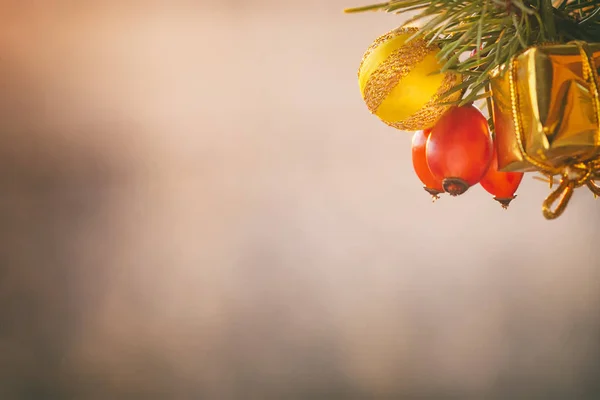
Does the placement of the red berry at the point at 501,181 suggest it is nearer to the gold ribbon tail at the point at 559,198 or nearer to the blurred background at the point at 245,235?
the gold ribbon tail at the point at 559,198

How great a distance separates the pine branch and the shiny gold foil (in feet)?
0.06

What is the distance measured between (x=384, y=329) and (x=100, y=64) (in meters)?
1.09

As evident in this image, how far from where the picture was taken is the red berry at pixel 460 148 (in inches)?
11.8

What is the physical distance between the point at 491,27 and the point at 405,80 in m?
0.05

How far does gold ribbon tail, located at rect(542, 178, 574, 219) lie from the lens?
0.22 m

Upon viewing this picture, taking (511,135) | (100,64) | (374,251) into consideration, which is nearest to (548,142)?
(511,135)

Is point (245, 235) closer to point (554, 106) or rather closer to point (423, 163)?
point (423, 163)

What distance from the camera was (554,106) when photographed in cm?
23

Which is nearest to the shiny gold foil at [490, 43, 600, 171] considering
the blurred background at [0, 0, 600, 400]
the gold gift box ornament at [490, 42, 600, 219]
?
the gold gift box ornament at [490, 42, 600, 219]

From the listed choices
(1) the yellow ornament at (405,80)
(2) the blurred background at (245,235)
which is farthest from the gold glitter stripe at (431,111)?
(2) the blurred background at (245,235)

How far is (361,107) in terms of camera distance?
5.31 ft

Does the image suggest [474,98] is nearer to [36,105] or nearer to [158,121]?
[158,121]

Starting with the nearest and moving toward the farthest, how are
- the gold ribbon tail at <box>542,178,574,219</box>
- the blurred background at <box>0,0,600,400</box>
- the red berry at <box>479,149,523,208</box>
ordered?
the gold ribbon tail at <box>542,178,574,219</box> < the red berry at <box>479,149,523,208</box> < the blurred background at <box>0,0,600,400</box>

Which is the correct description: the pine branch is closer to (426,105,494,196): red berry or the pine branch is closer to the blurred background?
(426,105,494,196): red berry
